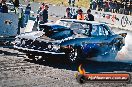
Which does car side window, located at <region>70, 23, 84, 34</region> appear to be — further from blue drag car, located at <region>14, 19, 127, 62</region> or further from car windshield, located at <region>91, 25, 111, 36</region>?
car windshield, located at <region>91, 25, 111, 36</region>

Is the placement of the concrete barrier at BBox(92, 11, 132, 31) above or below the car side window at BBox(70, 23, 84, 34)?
below

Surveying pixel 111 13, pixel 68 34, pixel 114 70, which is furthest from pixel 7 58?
pixel 111 13

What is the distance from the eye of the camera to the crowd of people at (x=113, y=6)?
28.4 meters

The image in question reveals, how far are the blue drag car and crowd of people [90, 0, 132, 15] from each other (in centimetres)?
1501

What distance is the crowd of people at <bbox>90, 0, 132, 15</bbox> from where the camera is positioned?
93.2 ft

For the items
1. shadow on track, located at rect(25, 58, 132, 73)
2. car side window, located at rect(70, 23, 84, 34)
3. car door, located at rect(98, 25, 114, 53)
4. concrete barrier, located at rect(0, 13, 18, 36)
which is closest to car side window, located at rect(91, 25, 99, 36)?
car door, located at rect(98, 25, 114, 53)

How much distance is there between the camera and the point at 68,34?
12.4 m

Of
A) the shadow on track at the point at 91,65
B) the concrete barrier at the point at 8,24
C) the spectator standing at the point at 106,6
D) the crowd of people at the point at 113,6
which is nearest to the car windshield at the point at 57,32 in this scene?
the shadow on track at the point at 91,65

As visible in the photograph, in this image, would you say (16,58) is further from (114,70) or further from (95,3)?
(95,3)

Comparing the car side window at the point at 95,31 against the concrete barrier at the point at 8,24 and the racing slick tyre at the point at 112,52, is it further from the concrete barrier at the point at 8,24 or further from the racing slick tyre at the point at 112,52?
the concrete barrier at the point at 8,24

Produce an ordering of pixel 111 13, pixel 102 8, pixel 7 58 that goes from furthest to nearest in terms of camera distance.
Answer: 1. pixel 102 8
2. pixel 111 13
3. pixel 7 58

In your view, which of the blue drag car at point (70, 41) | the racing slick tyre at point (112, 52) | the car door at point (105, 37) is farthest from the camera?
the racing slick tyre at point (112, 52)

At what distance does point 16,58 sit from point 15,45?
1.82ft

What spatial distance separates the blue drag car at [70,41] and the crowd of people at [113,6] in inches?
591
